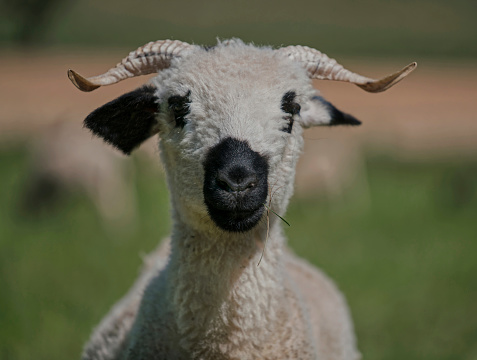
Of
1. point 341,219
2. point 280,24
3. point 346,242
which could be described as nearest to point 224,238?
point 346,242

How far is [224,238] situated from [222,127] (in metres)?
0.62

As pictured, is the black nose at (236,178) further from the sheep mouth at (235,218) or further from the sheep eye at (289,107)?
the sheep eye at (289,107)

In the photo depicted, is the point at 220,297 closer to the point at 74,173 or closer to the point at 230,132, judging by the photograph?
the point at 230,132

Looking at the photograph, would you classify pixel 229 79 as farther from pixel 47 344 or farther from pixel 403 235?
pixel 403 235

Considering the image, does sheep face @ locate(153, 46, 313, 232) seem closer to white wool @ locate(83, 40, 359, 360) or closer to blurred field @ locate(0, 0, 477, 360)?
white wool @ locate(83, 40, 359, 360)

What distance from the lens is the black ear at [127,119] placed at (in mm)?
3754

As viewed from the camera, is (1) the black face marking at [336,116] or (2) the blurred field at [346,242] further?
(2) the blurred field at [346,242]

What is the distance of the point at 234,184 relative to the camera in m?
3.12

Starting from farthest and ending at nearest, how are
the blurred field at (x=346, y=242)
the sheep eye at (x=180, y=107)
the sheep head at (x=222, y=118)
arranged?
the blurred field at (x=346, y=242)
the sheep eye at (x=180, y=107)
the sheep head at (x=222, y=118)

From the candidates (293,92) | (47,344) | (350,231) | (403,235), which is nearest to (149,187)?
(350,231)

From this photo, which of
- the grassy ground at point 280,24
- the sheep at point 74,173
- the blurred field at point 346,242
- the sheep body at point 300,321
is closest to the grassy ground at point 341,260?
the blurred field at point 346,242

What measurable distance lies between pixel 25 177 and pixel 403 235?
670cm

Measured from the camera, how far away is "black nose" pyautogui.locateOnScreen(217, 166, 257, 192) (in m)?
3.12

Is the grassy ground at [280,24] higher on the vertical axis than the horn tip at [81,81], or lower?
lower
